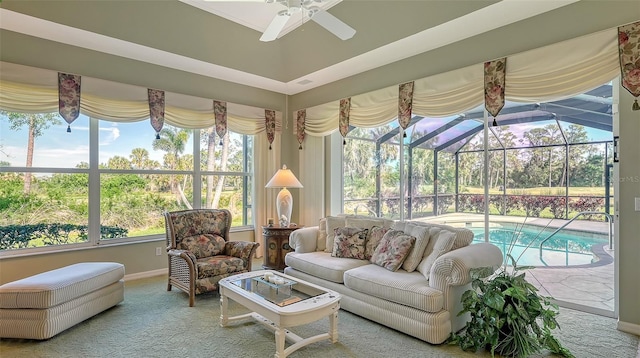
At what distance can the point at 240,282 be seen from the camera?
2977mm

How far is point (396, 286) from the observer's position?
2.83 m

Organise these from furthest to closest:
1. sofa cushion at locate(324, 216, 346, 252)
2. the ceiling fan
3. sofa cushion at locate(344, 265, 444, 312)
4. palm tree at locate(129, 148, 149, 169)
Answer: palm tree at locate(129, 148, 149, 169)
sofa cushion at locate(324, 216, 346, 252)
sofa cushion at locate(344, 265, 444, 312)
the ceiling fan

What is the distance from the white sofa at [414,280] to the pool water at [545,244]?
914 millimetres

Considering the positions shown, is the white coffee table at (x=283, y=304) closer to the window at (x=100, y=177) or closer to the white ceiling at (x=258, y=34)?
the window at (x=100, y=177)

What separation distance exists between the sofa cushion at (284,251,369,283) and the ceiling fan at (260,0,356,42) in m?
2.29

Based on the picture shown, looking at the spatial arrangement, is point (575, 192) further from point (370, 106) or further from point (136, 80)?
point (136, 80)

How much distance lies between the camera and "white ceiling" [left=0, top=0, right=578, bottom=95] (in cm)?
315

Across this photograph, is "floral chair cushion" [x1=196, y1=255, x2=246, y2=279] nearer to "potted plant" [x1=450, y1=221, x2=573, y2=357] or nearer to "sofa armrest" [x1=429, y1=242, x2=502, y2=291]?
"sofa armrest" [x1=429, y1=242, x2=502, y2=291]

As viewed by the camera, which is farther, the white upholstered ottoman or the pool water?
the pool water

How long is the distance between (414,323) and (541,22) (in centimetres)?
306

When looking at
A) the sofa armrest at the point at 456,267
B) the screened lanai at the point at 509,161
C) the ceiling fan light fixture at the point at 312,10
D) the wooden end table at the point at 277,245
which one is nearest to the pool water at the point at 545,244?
the screened lanai at the point at 509,161

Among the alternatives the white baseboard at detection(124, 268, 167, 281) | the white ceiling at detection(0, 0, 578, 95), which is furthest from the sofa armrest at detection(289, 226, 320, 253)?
the white ceiling at detection(0, 0, 578, 95)

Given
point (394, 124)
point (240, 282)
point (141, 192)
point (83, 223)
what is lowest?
point (240, 282)

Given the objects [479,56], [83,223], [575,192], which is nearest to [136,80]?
[83,223]
